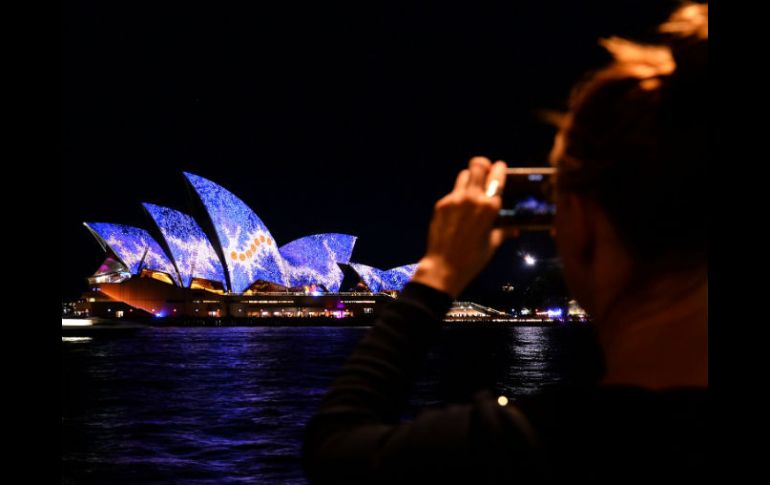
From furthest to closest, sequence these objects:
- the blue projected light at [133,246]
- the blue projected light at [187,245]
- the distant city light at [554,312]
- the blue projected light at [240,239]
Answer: the distant city light at [554,312]
the blue projected light at [133,246]
the blue projected light at [187,245]
the blue projected light at [240,239]

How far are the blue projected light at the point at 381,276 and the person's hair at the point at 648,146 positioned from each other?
236 feet

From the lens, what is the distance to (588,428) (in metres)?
0.56

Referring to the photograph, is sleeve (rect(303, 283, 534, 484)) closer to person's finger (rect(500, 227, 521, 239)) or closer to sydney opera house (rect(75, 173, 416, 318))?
person's finger (rect(500, 227, 521, 239))

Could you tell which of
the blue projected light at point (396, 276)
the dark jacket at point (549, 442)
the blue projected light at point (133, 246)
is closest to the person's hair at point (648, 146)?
the dark jacket at point (549, 442)

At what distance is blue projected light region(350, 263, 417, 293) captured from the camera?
73.7 meters

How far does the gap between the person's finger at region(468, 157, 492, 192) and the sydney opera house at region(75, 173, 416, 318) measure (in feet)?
171

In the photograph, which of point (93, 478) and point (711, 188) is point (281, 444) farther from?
point (711, 188)

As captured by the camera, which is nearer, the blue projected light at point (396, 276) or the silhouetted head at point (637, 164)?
the silhouetted head at point (637, 164)

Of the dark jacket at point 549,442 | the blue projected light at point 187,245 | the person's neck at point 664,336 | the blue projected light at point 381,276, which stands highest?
the blue projected light at point 187,245

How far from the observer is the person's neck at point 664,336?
0.60m

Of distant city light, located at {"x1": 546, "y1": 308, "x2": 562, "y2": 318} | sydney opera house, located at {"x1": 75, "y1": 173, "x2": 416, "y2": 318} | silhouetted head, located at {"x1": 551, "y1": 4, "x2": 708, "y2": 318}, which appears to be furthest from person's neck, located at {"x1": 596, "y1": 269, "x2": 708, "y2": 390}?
distant city light, located at {"x1": 546, "y1": 308, "x2": 562, "y2": 318}

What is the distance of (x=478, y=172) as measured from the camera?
2.29ft

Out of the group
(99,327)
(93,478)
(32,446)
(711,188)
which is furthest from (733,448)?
(99,327)

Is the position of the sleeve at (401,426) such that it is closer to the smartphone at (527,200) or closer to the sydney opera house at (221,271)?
the smartphone at (527,200)
